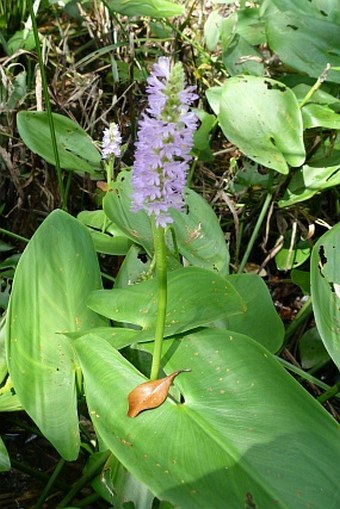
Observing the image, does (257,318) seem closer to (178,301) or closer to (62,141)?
(178,301)

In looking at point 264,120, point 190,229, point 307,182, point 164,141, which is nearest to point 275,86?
point 264,120

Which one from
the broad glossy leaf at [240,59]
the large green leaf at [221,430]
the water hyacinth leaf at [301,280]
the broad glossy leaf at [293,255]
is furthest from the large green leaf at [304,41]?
the large green leaf at [221,430]

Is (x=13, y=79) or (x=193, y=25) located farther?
(x=193, y=25)

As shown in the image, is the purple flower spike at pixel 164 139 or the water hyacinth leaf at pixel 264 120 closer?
the purple flower spike at pixel 164 139

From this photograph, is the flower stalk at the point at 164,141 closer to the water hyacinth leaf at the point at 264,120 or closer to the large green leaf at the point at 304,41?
the water hyacinth leaf at the point at 264,120

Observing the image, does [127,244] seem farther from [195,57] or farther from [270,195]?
Result: [195,57]

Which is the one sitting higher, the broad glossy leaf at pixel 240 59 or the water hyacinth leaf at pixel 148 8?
the water hyacinth leaf at pixel 148 8

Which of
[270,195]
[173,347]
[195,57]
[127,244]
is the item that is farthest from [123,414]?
[195,57]
